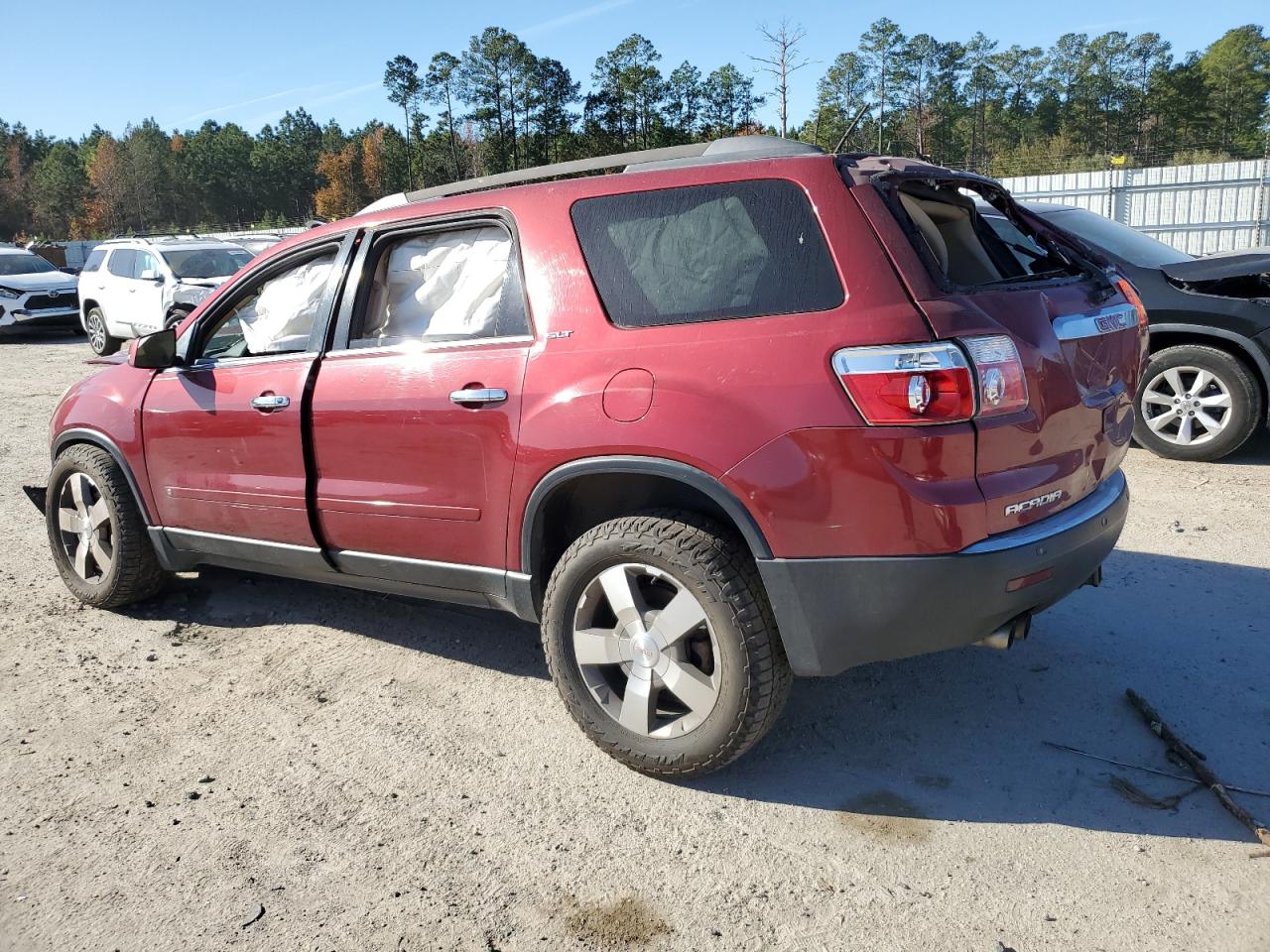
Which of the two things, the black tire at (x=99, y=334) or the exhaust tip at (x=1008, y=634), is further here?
the black tire at (x=99, y=334)

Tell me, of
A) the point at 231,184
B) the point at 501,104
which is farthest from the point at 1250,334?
the point at 231,184

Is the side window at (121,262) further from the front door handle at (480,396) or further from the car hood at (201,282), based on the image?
the front door handle at (480,396)

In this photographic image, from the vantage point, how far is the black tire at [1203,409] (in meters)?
6.40

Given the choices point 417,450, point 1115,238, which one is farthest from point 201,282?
point 417,450

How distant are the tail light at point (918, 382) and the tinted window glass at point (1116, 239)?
5.00 metres

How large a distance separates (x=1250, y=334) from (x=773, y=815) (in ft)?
16.9

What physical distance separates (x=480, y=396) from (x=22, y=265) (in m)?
19.8

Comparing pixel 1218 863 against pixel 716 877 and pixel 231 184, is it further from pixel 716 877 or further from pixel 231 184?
pixel 231 184

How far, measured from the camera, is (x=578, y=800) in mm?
3074

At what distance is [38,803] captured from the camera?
316 centimetres

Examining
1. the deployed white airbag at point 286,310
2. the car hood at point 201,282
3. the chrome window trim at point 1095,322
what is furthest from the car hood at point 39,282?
the chrome window trim at point 1095,322

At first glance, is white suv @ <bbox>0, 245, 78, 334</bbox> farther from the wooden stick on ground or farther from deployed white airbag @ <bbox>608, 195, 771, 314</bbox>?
the wooden stick on ground

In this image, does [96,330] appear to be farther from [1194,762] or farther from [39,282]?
[1194,762]

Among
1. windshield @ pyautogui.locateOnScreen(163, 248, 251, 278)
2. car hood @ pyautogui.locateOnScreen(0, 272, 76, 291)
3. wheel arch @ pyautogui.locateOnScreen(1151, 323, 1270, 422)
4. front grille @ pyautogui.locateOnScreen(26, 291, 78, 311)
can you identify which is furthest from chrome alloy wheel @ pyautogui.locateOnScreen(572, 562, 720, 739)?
car hood @ pyautogui.locateOnScreen(0, 272, 76, 291)
